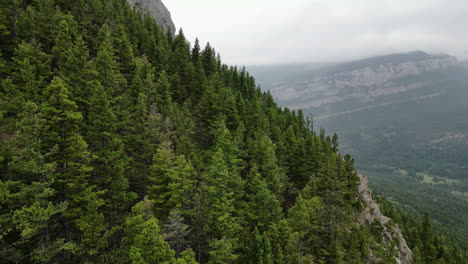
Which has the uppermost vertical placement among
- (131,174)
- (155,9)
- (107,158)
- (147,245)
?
(155,9)

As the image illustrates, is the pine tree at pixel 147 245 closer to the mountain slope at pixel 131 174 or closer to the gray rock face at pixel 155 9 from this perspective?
the mountain slope at pixel 131 174

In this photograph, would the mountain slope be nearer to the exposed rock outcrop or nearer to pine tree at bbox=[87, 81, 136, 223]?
pine tree at bbox=[87, 81, 136, 223]

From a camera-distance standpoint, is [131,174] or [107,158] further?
[131,174]

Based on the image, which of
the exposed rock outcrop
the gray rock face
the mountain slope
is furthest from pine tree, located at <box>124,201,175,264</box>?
the gray rock face

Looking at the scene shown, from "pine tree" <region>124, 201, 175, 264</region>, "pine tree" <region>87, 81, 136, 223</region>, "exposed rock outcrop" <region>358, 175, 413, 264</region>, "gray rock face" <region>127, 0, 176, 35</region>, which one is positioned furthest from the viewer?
"gray rock face" <region>127, 0, 176, 35</region>

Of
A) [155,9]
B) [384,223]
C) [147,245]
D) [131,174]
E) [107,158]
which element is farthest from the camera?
[155,9]

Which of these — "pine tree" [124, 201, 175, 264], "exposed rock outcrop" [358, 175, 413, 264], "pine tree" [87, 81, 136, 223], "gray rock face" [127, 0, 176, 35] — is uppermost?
"gray rock face" [127, 0, 176, 35]

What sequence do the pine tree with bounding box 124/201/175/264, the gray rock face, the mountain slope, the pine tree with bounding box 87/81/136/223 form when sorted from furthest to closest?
the gray rock face → the pine tree with bounding box 87/81/136/223 → the pine tree with bounding box 124/201/175/264 → the mountain slope

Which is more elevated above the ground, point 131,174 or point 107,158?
point 107,158

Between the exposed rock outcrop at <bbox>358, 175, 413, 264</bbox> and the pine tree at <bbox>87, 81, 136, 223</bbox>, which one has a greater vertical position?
the pine tree at <bbox>87, 81, 136, 223</bbox>

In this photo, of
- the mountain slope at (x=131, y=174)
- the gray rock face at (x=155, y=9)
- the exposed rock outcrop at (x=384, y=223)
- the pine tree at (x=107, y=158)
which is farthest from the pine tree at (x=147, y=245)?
the gray rock face at (x=155, y=9)

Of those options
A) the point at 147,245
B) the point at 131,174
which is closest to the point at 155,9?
the point at 131,174

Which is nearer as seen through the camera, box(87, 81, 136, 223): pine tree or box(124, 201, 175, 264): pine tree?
box(124, 201, 175, 264): pine tree

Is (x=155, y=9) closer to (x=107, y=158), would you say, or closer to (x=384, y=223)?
(x=107, y=158)
